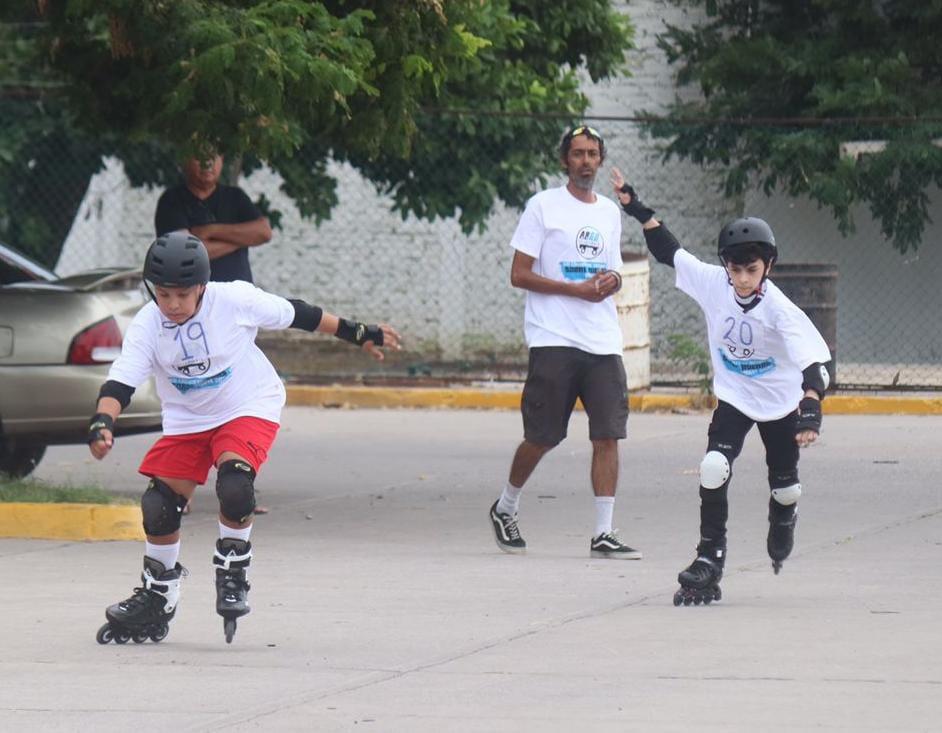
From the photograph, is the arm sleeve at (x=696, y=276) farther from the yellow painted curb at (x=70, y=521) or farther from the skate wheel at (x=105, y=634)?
the yellow painted curb at (x=70, y=521)

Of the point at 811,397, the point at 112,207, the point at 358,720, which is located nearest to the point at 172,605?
the point at 358,720

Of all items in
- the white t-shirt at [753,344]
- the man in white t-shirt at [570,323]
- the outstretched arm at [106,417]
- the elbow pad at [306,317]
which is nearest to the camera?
the outstretched arm at [106,417]

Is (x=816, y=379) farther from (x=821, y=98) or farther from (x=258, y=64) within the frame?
(x=821, y=98)

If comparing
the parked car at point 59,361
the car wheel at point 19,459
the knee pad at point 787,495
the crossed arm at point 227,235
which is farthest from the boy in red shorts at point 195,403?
the car wheel at point 19,459

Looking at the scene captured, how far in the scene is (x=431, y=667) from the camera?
661 cm

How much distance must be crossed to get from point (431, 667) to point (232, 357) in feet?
4.53

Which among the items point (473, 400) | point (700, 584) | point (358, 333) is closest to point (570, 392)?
point (700, 584)

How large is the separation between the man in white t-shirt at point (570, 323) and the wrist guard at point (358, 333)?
1.91m

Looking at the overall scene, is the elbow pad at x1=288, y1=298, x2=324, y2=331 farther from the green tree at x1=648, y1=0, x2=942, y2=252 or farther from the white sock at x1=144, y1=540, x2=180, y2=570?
the green tree at x1=648, y1=0, x2=942, y2=252

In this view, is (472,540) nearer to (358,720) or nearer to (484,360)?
(358,720)

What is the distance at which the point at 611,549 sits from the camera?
9.19 m

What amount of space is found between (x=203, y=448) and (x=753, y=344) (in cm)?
220

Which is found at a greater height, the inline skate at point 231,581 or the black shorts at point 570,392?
the black shorts at point 570,392

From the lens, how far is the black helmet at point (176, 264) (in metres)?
7.00
